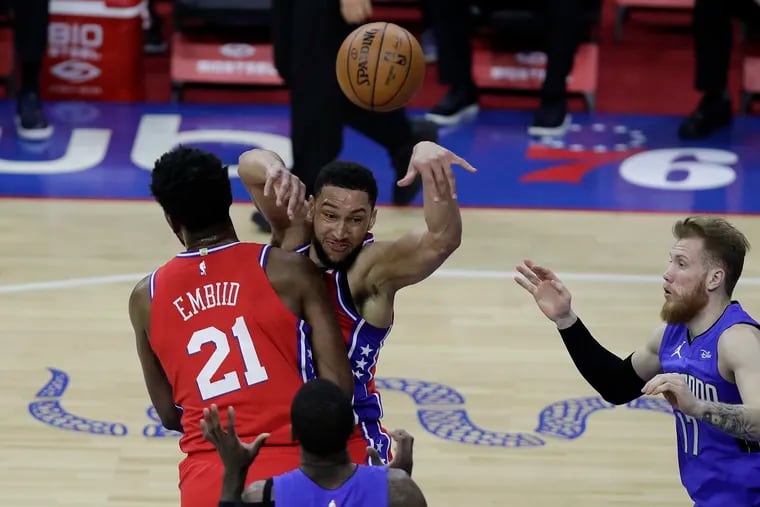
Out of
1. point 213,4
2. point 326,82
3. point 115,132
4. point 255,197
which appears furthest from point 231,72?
point 255,197

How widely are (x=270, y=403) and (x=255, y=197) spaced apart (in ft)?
3.28

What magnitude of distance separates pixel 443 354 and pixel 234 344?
2.80m

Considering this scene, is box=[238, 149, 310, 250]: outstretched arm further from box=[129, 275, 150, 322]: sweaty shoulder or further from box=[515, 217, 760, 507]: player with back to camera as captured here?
box=[515, 217, 760, 507]: player with back to camera

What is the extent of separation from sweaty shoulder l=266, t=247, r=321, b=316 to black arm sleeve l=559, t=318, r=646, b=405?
850 mm

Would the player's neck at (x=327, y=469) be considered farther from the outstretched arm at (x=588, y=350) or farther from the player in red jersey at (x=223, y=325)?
the outstretched arm at (x=588, y=350)

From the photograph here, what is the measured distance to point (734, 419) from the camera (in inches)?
139

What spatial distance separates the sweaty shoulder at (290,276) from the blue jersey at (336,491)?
576mm

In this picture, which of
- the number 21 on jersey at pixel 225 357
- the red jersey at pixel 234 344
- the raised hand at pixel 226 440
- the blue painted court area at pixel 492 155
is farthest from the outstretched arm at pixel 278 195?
the blue painted court area at pixel 492 155

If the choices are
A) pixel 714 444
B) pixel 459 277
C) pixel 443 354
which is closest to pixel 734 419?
pixel 714 444

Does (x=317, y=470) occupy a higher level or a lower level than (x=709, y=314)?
lower

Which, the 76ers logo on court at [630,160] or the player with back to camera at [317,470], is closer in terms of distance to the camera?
the player with back to camera at [317,470]

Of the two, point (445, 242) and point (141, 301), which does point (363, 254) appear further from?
point (141, 301)

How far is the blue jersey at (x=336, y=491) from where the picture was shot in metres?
3.11

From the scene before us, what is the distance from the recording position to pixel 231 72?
10.2m
